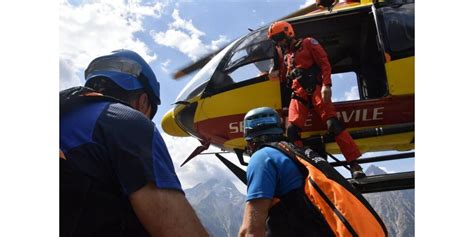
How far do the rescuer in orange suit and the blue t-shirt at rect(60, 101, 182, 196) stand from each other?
283 centimetres

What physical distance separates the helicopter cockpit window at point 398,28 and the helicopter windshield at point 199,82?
69.2 inches

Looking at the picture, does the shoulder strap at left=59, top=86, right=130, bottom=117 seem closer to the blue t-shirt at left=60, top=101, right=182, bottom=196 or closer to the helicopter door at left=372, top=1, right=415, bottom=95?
the blue t-shirt at left=60, top=101, right=182, bottom=196

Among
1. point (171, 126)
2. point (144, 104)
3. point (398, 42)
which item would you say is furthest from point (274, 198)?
point (171, 126)

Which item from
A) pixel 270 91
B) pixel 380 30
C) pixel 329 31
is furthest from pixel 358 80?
pixel 270 91

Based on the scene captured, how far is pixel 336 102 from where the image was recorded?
14.3 ft

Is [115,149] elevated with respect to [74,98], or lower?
lower

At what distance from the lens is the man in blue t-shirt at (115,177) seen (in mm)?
1157

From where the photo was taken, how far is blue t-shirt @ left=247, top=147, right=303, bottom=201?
7.17 feet

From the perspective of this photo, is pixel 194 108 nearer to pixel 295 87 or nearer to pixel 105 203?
pixel 295 87

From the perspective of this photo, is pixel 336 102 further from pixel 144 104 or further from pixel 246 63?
pixel 144 104

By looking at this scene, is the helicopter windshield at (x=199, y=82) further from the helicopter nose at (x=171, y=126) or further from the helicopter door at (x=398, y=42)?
the helicopter door at (x=398, y=42)

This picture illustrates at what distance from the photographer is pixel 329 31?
562 centimetres

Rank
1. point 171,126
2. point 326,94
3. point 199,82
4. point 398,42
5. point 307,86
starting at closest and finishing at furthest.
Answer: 1. point 326,94
2. point 307,86
3. point 398,42
4. point 199,82
5. point 171,126

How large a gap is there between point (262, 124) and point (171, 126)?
2750 mm
